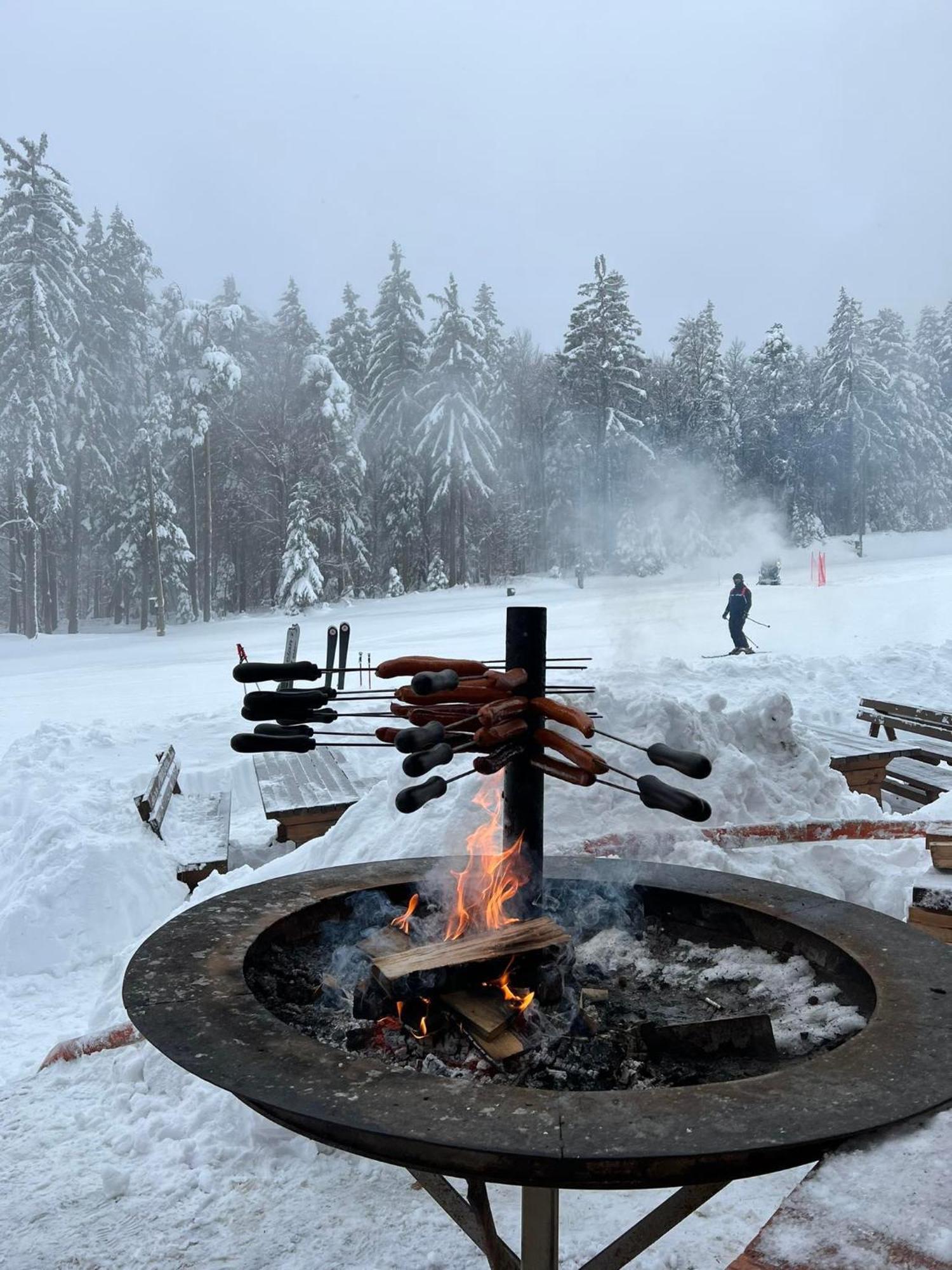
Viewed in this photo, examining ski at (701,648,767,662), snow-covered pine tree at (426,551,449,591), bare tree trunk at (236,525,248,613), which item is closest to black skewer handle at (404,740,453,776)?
ski at (701,648,767,662)

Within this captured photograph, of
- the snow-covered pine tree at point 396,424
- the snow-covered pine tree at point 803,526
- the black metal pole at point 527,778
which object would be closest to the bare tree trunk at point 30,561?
the snow-covered pine tree at point 396,424

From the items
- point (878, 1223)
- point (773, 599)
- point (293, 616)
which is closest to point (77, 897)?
point (878, 1223)

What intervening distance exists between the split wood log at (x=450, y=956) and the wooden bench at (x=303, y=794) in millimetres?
4005

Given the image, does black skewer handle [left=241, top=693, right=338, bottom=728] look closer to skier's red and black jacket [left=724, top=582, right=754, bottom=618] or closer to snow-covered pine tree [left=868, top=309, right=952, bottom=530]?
skier's red and black jacket [left=724, top=582, right=754, bottom=618]

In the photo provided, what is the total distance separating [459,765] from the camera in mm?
6000

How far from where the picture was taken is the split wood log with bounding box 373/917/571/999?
99.2 inches

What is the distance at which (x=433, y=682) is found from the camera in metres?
2.19

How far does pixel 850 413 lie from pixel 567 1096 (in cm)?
4496

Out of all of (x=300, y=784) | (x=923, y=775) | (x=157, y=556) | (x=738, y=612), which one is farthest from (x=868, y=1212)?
(x=157, y=556)

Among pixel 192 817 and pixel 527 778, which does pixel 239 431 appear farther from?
pixel 527 778

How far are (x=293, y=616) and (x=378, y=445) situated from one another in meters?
11.6

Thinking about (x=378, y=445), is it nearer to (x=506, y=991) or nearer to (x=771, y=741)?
(x=771, y=741)

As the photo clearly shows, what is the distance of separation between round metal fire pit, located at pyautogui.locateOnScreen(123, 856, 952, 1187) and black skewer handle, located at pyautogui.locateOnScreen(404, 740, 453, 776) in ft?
2.15

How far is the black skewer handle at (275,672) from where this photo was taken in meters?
2.54
